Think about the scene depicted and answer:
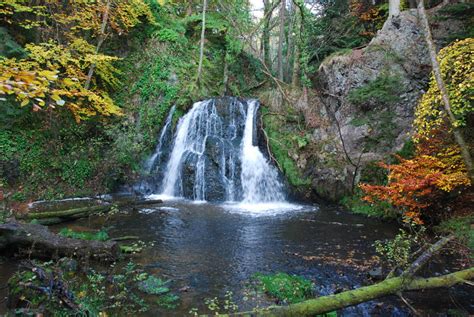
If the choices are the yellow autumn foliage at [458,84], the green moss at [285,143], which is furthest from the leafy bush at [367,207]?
the yellow autumn foliage at [458,84]

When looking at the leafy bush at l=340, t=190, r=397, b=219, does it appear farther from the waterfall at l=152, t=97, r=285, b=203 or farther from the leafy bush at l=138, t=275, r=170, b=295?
the leafy bush at l=138, t=275, r=170, b=295

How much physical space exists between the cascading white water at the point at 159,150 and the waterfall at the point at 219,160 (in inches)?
21.4

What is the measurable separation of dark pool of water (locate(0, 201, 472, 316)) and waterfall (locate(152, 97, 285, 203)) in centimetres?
205

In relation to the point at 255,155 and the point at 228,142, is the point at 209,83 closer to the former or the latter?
the point at 228,142

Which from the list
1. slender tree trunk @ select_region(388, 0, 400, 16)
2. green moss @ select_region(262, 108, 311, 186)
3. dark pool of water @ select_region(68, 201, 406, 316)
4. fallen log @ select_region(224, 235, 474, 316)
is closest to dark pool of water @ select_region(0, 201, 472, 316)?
dark pool of water @ select_region(68, 201, 406, 316)

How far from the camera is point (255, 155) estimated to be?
41.3 ft

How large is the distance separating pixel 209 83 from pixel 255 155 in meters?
6.41

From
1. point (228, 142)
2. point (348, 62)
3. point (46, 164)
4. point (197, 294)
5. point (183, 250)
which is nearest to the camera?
point (197, 294)

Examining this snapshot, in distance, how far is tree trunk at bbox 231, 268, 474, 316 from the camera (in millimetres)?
2727

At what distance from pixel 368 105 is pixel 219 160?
6209mm

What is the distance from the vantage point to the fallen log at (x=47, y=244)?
4.71m

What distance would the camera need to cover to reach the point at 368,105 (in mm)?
11188

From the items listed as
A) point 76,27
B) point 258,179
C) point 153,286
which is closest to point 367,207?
point 258,179

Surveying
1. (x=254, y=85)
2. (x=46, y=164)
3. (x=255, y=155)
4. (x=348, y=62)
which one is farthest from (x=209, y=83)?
(x=46, y=164)
